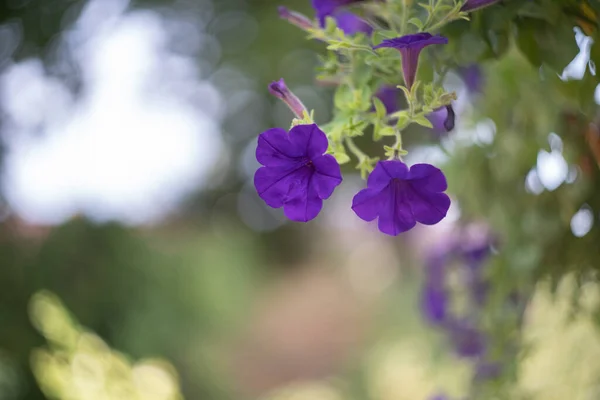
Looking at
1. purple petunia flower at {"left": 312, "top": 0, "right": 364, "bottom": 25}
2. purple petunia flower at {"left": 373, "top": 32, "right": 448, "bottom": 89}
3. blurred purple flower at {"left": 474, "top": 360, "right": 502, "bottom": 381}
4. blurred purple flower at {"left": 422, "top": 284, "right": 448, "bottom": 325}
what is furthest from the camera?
blurred purple flower at {"left": 422, "top": 284, "right": 448, "bottom": 325}

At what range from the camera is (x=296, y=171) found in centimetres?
31

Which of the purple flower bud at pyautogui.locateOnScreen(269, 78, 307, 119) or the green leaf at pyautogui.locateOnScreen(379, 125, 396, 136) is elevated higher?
the purple flower bud at pyautogui.locateOnScreen(269, 78, 307, 119)

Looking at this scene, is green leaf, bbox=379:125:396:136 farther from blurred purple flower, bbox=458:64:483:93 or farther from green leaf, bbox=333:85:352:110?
blurred purple flower, bbox=458:64:483:93

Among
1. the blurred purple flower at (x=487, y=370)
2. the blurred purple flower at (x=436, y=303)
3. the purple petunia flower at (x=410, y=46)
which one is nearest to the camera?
the purple petunia flower at (x=410, y=46)

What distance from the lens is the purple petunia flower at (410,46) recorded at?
0.91ft

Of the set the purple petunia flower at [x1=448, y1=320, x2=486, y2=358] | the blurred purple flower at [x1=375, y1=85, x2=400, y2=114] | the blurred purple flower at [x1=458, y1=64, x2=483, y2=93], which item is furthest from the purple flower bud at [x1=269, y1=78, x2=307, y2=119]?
the purple petunia flower at [x1=448, y1=320, x2=486, y2=358]

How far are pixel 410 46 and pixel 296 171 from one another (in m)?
0.09

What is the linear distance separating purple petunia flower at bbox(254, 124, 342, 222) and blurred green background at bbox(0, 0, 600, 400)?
15 cm

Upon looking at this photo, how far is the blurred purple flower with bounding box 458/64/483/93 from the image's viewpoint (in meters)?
0.60

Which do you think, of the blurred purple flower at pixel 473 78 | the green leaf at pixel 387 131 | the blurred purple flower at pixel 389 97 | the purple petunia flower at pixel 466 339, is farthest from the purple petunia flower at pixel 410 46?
the purple petunia flower at pixel 466 339

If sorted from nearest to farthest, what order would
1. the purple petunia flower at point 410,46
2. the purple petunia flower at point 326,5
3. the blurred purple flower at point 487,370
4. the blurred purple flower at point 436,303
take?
1. the purple petunia flower at point 410,46
2. the purple petunia flower at point 326,5
3. the blurred purple flower at point 487,370
4. the blurred purple flower at point 436,303

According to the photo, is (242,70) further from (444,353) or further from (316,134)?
(316,134)

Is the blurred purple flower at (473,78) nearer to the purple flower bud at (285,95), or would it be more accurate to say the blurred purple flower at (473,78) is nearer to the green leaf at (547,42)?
the green leaf at (547,42)

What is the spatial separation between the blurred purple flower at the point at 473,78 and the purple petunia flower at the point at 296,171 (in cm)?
36
